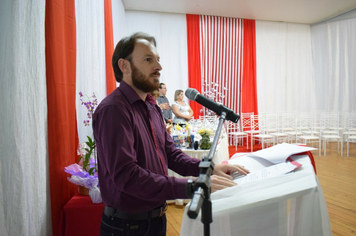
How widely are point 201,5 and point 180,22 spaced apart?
907 millimetres

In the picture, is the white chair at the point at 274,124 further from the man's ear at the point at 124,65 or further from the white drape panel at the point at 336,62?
the man's ear at the point at 124,65

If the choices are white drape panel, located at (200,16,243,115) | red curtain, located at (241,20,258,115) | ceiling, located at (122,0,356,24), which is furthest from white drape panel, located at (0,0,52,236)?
red curtain, located at (241,20,258,115)

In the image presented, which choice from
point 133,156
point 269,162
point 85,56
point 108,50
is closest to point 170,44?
point 108,50

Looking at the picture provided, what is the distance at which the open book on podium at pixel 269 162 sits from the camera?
34.2 inches

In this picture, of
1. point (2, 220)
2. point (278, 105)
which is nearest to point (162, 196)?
point (2, 220)

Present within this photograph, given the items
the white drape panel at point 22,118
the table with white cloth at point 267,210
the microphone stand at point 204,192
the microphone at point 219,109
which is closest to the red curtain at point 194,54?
the white drape panel at point 22,118

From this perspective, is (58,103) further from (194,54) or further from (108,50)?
(194,54)

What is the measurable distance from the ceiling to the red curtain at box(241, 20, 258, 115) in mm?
Result: 403

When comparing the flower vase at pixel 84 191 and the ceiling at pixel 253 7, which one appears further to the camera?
the ceiling at pixel 253 7

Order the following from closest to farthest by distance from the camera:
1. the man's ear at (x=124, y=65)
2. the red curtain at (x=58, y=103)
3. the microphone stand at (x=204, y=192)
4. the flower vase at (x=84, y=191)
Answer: the microphone stand at (x=204, y=192), the man's ear at (x=124, y=65), the red curtain at (x=58, y=103), the flower vase at (x=84, y=191)

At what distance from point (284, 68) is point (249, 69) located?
1.47 metres

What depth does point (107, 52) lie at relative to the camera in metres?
3.67

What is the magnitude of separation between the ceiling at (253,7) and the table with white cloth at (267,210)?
6.38m

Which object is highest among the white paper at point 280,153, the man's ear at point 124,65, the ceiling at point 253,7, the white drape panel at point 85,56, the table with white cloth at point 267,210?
the ceiling at point 253,7
